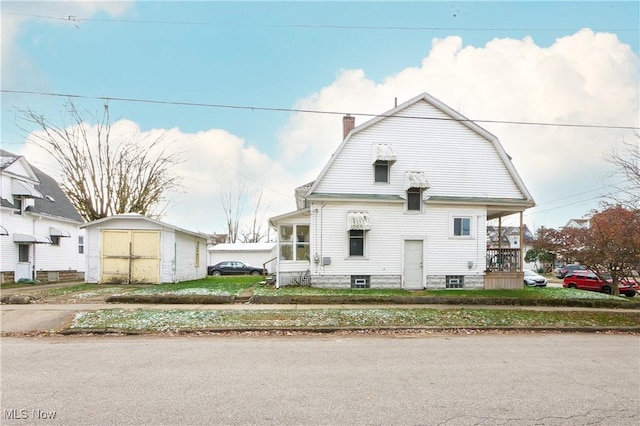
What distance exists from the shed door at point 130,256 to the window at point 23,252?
5.94 meters

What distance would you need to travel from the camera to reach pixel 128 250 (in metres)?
19.3

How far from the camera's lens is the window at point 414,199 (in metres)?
18.4

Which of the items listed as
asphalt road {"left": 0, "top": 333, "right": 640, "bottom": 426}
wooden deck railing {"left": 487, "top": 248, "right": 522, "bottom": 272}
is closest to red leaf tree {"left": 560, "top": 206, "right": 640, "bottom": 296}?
wooden deck railing {"left": 487, "top": 248, "right": 522, "bottom": 272}

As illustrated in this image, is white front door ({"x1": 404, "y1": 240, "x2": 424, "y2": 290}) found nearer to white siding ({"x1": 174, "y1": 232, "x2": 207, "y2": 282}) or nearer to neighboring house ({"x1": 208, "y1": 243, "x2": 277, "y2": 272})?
white siding ({"x1": 174, "y1": 232, "x2": 207, "y2": 282})

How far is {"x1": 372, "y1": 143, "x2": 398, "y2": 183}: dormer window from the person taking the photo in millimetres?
17953

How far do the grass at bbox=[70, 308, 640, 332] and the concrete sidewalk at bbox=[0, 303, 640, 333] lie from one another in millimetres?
516

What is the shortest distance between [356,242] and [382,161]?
12.6 ft

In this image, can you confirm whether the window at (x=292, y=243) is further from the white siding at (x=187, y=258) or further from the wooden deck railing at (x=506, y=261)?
the wooden deck railing at (x=506, y=261)

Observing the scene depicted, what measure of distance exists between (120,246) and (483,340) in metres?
16.8

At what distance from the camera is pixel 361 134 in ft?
60.3

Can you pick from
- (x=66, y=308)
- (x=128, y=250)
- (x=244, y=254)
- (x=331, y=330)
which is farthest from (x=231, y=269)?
(x=331, y=330)

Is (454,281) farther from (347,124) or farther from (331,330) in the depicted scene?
(331,330)

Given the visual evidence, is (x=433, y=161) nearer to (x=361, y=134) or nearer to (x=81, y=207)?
(x=361, y=134)

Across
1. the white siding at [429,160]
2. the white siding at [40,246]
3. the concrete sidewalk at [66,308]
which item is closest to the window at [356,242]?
the white siding at [429,160]
